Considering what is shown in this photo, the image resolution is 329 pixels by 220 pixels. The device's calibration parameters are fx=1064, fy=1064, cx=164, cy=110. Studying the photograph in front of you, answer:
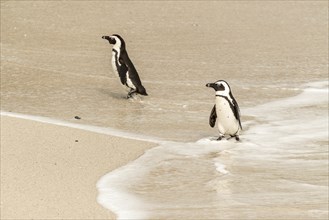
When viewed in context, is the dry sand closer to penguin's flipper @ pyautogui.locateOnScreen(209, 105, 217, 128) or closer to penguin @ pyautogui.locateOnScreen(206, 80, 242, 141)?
penguin @ pyautogui.locateOnScreen(206, 80, 242, 141)

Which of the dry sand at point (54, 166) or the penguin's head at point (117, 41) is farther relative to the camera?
the penguin's head at point (117, 41)

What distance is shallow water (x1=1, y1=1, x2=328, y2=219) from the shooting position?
723 cm

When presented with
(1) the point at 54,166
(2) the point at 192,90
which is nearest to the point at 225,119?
(1) the point at 54,166

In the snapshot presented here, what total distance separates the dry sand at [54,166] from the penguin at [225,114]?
0.89m

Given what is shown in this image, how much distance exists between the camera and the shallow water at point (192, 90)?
285 inches

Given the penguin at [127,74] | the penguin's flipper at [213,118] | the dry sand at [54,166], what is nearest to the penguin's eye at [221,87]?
the penguin's flipper at [213,118]

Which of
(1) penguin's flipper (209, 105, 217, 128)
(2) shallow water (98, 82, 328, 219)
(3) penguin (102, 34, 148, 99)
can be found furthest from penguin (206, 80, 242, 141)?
(3) penguin (102, 34, 148, 99)

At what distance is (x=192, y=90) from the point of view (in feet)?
41.0

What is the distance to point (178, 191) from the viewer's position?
7.23m

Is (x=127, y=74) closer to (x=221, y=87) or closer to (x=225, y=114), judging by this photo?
(x=221, y=87)

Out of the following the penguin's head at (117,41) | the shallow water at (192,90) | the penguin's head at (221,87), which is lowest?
the shallow water at (192,90)

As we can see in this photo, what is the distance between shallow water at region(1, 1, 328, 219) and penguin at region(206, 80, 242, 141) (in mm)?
143

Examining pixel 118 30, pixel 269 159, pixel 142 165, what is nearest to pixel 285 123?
pixel 269 159

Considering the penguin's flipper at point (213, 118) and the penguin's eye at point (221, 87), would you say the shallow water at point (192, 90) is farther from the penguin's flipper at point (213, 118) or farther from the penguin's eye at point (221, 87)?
the penguin's eye at point (221, 87)
